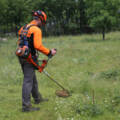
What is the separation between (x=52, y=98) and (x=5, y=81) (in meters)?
2.89

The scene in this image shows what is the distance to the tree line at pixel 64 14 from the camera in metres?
22.6

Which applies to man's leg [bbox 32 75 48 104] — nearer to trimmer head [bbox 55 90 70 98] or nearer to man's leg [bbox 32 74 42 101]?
man's leg [bbox 32 74 42 101]

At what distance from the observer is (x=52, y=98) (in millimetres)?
6055

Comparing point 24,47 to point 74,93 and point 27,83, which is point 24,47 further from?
point 74,93

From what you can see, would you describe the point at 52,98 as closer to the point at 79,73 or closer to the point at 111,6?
the point at 79,73

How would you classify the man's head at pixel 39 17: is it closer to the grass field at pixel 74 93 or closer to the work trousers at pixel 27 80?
the work trousers at pixel 27 80

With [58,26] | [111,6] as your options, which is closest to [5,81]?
[111,6]

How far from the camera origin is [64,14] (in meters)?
54.9

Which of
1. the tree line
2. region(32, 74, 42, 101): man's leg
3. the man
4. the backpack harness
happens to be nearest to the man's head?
the man

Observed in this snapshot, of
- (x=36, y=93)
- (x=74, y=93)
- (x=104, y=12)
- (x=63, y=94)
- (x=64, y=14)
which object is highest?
(x=64, y=14)

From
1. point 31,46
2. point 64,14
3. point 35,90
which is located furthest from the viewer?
point 64,14

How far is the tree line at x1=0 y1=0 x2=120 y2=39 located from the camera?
2264 centimetres

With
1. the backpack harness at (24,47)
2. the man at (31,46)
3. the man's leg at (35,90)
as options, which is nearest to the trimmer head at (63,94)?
the man's leg at (35,90)

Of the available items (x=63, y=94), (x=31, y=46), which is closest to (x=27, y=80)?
(x=31, y=46)
